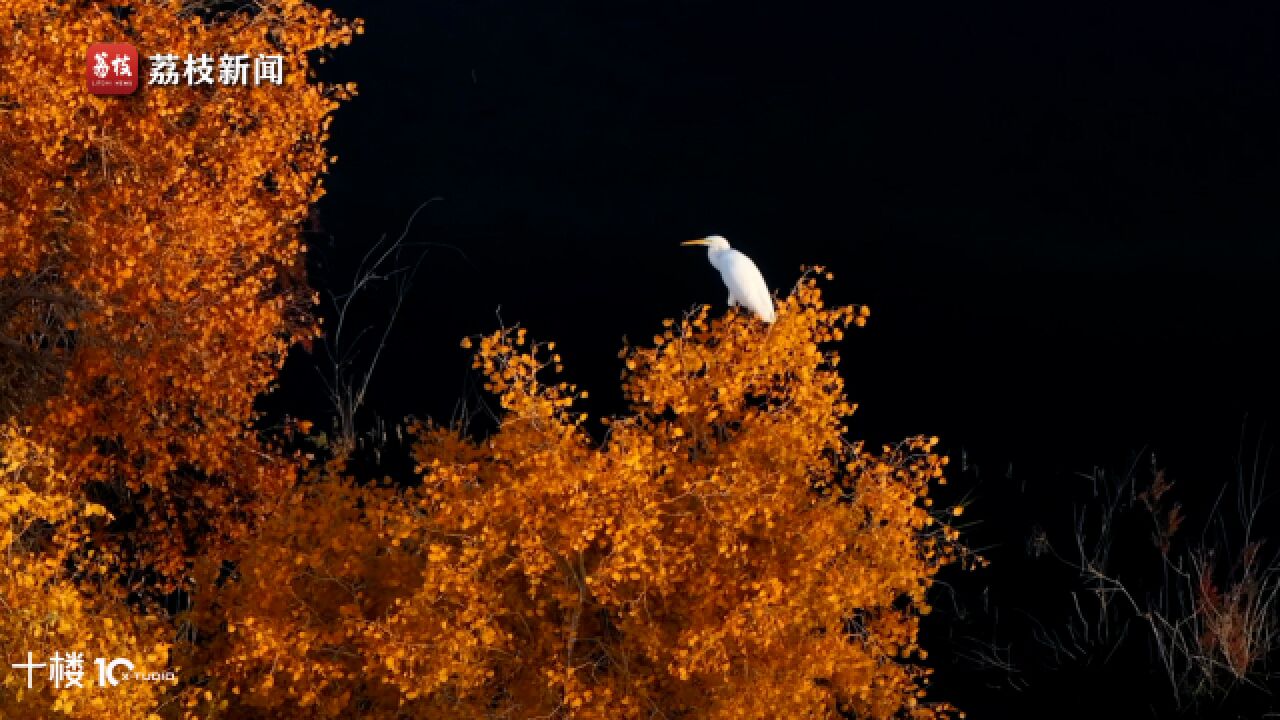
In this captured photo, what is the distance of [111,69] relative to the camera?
16.1m

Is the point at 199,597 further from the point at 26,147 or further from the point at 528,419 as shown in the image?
the point at 26,147

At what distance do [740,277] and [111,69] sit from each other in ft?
23.6

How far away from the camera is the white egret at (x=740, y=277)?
489 inches

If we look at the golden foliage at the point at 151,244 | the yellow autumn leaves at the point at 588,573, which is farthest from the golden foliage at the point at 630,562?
the golden foliage at the point at 151,244

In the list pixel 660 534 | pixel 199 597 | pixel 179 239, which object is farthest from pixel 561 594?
pixel 179 239

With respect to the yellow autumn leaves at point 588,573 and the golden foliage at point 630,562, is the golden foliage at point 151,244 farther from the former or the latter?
the golden foliage at point 630,562

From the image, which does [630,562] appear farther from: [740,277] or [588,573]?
[740,277]

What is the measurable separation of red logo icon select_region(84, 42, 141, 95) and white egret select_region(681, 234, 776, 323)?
6092 mm

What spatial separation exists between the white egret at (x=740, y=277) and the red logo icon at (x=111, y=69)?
609cm

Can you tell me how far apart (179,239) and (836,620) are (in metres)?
9.11

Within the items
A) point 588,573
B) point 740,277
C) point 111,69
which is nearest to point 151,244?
point 111,69

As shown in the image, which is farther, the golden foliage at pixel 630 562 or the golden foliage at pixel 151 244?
the golden foliage at pixel 151 244

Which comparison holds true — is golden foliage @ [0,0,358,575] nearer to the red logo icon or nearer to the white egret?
the red logo icon

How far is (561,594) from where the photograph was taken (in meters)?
10.0
